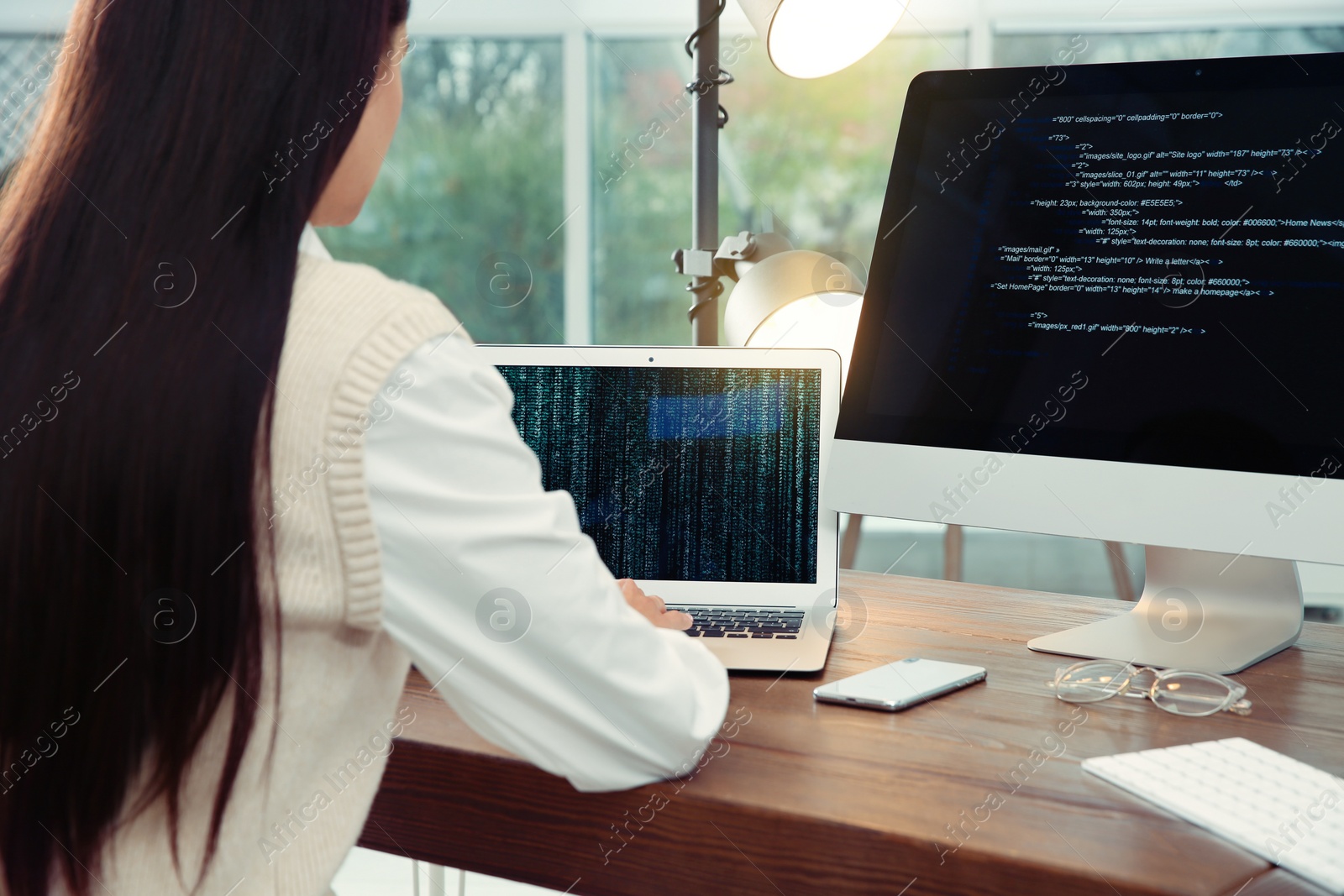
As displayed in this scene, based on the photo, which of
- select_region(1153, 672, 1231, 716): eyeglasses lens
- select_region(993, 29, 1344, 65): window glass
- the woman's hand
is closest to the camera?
select_region(1153, 672, 1231, 716): eyeglasses lens

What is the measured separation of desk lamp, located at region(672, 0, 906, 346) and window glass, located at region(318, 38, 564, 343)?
2148 mm

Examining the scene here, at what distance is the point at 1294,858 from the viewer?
546 millimetres

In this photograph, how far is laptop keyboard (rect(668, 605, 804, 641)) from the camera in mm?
941

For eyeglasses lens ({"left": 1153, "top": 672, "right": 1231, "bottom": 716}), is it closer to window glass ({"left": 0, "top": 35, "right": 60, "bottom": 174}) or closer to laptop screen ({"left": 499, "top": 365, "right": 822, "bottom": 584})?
laptop screen ({"left": 499, "top": 365, "right": 822, "bottom": 584})

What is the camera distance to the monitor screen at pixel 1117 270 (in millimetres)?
852

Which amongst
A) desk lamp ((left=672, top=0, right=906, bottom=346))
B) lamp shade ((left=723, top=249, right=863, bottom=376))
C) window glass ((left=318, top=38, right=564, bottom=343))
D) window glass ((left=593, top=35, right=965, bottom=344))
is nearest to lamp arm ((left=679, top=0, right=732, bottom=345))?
desk lamp ((left=672, top=0, right=906, bottom=346))

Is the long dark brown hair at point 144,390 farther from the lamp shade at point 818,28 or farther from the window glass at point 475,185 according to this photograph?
the window glass at point 475,185

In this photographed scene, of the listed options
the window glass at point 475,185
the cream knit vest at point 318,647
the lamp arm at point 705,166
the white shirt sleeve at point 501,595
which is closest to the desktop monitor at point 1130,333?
the lamp arm at point 705,166

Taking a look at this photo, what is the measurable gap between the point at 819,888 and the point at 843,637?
0.39 m

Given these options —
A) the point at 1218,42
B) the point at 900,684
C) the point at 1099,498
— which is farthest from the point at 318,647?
the point at 1218,42

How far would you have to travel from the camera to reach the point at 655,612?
89 cm

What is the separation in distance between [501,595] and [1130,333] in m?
0.64

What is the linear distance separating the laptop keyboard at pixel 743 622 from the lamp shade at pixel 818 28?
0.66 m

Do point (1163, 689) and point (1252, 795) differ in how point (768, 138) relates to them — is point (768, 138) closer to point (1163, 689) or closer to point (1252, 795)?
point (1163, 689)
